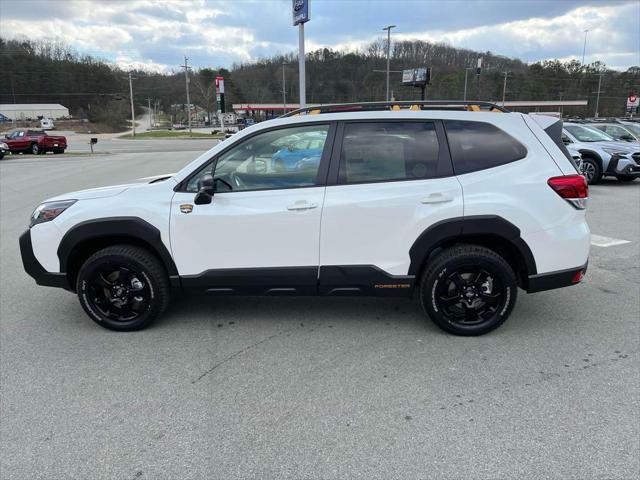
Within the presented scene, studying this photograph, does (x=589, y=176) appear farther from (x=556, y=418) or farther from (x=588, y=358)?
(x=556, y=418)

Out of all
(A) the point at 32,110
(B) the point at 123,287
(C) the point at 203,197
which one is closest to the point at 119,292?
(B) the point at 123,287

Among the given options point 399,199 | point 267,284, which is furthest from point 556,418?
point 267,284

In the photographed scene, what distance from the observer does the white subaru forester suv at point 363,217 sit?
12.3ft

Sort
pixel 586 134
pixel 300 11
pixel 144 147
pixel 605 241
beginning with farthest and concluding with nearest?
pixel 144 147 < pixel 586 134 < pixel 300 11 < pixel 605 241

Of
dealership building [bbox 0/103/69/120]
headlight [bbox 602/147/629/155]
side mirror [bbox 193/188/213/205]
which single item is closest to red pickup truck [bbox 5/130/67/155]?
headlight [bbox 602/147/629/155]

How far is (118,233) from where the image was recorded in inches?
156

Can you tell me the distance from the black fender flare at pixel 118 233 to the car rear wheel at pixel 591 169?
12.4m

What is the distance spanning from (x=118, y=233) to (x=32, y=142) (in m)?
35.5

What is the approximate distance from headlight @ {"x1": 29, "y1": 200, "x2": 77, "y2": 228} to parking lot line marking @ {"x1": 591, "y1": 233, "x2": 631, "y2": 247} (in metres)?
6.76

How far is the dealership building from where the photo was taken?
11279 centimetres

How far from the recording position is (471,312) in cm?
394

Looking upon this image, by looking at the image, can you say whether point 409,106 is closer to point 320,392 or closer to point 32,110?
point 320,392

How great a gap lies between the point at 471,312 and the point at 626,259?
3.47m

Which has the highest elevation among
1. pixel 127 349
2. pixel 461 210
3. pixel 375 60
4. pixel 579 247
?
pixel 375 60
